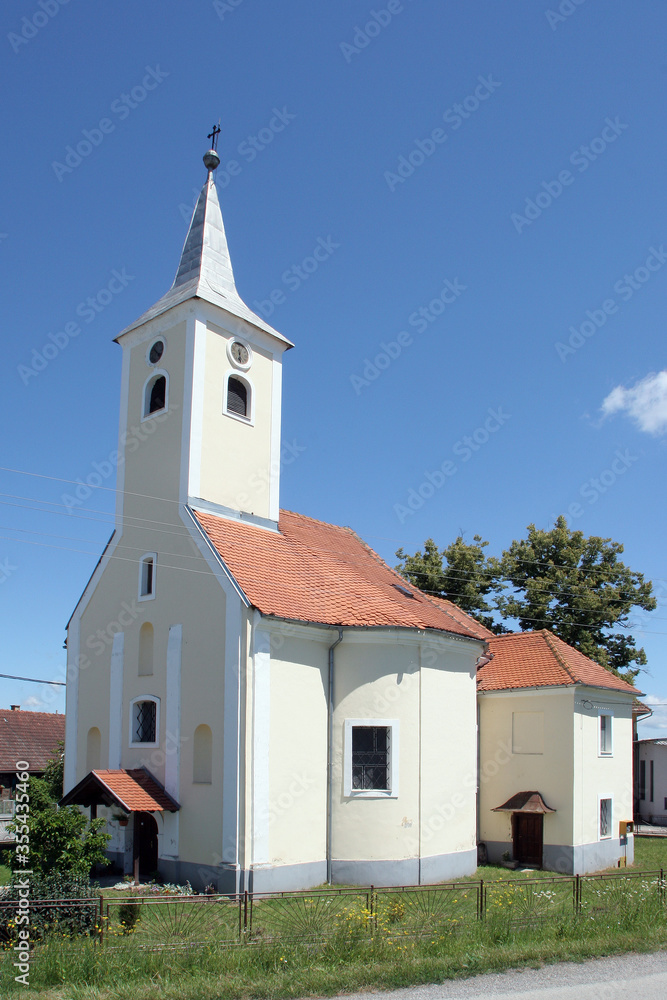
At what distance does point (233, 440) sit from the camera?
71.3ft

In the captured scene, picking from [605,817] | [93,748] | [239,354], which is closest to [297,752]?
[93,748]

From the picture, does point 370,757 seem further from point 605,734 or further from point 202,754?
point 605,734

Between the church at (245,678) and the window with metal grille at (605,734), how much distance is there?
1831 mm

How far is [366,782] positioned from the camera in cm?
1912

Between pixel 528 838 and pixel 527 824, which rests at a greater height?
pixel 527 824

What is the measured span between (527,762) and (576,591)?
15.0 meters

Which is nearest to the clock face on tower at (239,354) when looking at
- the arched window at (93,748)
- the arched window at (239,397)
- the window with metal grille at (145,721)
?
the arched window at (239,397)

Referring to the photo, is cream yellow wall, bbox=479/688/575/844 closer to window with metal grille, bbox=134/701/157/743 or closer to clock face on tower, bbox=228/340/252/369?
window with metal grille, bbox=134/701/157/743

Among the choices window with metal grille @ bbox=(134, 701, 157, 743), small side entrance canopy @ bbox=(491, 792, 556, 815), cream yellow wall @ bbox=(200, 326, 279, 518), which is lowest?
small side entrance canopy @ bbox=(491, 792, 556, 815)

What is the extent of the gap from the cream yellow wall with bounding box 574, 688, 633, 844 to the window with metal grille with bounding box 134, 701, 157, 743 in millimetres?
12485

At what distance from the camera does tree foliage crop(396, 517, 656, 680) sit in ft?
126

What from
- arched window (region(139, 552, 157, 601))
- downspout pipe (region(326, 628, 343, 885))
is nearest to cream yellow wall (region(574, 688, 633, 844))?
downspout pipe (region(326, 628, 343, 885))

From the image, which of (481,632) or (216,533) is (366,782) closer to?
(216,533)

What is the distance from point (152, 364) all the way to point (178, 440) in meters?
2.82
